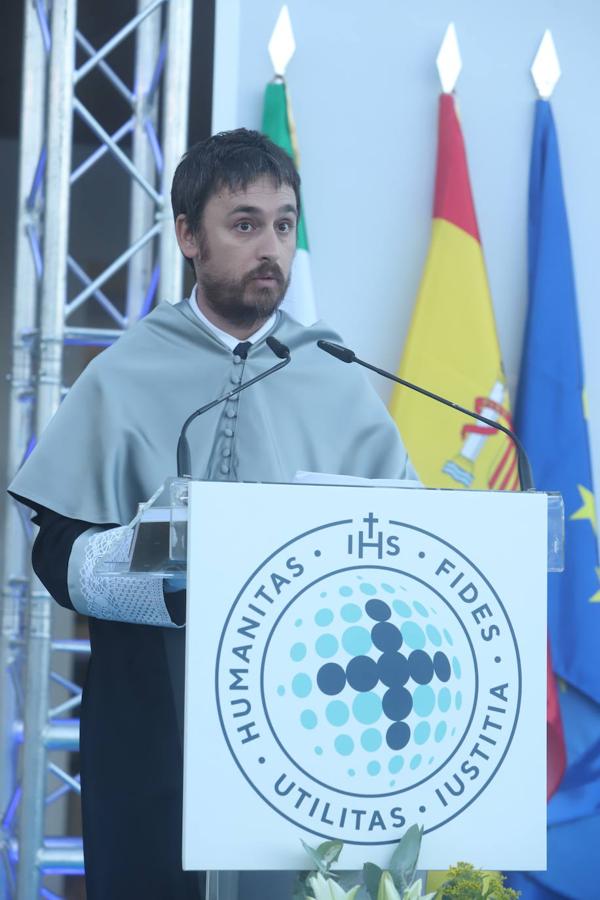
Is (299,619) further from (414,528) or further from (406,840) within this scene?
(406,840)

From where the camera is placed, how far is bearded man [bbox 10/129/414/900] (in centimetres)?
212

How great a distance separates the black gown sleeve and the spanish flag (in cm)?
198

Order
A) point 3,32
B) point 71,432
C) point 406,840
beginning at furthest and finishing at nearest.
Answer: point 3,32 < point 71,432 < point 406,840

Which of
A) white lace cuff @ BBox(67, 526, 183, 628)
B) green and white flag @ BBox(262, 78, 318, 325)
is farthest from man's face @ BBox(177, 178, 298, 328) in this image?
green and white flag @ BBox(262, 78, 318, 325)

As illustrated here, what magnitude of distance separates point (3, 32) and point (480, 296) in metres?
2.95

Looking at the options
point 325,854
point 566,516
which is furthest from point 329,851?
point 566,516

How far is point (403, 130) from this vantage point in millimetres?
4219

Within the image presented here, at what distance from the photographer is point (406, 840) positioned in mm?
1513

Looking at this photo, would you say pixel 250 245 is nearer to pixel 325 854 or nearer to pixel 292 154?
pixel 325 854

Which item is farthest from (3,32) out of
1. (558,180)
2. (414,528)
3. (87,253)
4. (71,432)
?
(414,528)

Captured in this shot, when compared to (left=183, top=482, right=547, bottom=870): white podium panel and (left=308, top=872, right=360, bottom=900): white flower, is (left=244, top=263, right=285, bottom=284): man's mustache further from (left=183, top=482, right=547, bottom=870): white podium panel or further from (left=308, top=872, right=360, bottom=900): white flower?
(left=308, top=872, right=360, bottom=900): white flower

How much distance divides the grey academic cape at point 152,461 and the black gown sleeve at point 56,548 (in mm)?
27

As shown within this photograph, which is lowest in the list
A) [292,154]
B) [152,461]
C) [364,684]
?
[364,684]

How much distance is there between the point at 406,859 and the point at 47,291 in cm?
237
